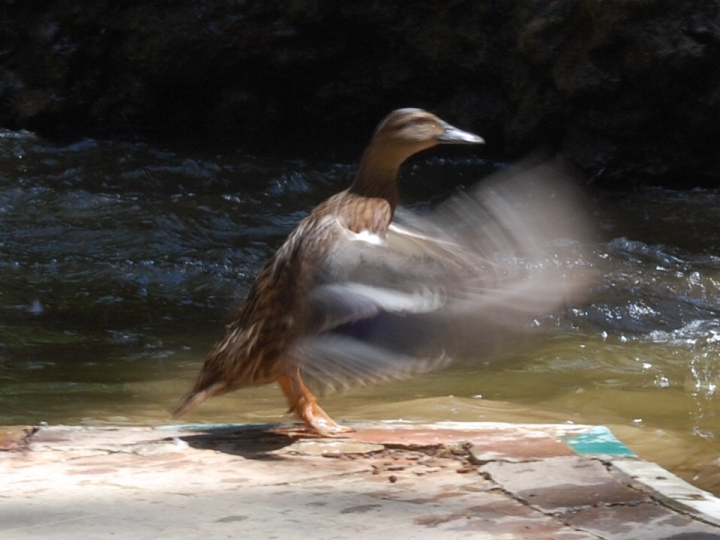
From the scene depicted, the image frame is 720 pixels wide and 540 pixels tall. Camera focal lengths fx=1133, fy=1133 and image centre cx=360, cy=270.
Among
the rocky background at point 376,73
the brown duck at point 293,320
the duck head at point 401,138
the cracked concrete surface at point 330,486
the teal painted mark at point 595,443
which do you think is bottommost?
the cracked concrete surface at point 330,486

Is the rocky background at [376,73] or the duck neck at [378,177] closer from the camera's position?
the duck neck at [378,177]

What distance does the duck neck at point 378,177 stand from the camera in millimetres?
4203

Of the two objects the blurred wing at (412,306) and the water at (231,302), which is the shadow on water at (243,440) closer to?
the blurred wing at (412,306)

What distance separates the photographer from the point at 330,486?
2756mm

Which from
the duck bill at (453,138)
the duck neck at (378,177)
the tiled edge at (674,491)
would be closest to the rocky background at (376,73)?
the duck bill at (453,138)

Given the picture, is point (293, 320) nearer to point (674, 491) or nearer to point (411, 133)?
point (674, 491)

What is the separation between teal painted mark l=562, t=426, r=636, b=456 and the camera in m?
3.04

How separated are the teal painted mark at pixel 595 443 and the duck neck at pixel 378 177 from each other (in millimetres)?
1229

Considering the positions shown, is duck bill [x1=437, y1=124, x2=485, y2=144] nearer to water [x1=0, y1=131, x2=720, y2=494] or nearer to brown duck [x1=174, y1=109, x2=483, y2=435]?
brown duck [x1=174, y1=109, x2=483, y2=435]

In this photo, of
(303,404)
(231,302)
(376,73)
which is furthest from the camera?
(376,73)

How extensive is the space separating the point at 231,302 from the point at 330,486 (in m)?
4.52

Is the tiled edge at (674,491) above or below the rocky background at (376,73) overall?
below

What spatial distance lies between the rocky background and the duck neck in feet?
17.8

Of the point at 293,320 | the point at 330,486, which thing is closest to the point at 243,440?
the point at 293,320
